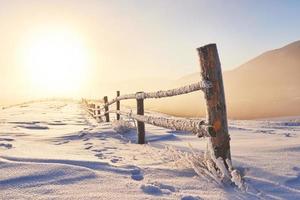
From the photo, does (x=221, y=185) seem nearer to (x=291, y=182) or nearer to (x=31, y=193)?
(x=291, y=182)

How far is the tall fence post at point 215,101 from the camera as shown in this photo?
11.1 ft

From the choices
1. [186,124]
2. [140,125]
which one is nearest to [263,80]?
[140,125]

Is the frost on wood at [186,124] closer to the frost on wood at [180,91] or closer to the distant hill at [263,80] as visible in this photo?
the frost on wood at [180,91]

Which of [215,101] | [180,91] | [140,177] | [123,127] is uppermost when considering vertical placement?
[180,91]

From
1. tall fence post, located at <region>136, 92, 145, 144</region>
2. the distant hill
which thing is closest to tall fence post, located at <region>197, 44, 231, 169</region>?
tall fence post, located at <region>136, 92, 145, 144</region>

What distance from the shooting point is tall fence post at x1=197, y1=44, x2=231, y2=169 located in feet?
11.1

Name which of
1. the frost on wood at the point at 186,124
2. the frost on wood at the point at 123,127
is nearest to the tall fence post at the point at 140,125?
the frost on wood at the point at 186,124

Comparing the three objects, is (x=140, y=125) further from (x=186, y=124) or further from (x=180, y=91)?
(x=186, y=124)

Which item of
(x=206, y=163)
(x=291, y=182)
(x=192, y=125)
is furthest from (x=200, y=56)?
(x=291, y=182)

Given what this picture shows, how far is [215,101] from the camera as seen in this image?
3443mm

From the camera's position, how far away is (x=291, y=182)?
10.5 ft

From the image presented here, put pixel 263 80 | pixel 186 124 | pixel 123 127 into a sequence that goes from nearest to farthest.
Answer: pixel 186 124, pixel 123 127, pixel 263 80

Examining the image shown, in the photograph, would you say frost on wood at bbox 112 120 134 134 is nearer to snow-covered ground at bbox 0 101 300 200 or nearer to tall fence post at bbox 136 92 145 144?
tall fence post at bbox 136 92 145 144

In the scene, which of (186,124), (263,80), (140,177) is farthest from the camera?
(263,80)
